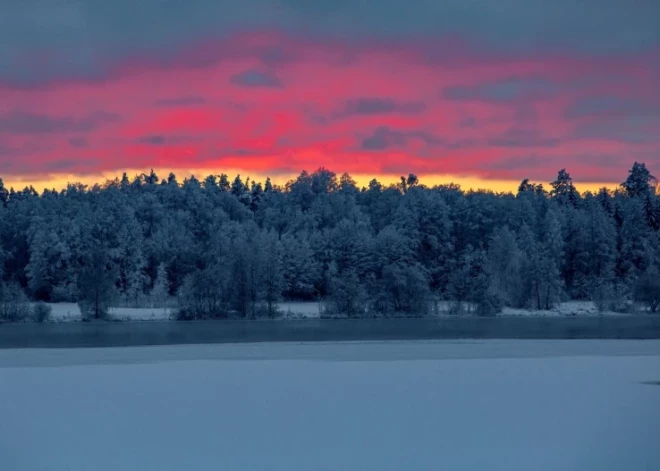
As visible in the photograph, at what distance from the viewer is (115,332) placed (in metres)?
39.7

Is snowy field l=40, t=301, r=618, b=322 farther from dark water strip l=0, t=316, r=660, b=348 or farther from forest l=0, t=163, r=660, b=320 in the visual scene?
dark water strip l=0, t=316, r=660, b=348

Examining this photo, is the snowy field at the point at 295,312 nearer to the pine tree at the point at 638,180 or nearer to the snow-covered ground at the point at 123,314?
the snow-covered ground at the point at 123,314

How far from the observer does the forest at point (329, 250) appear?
173 ft

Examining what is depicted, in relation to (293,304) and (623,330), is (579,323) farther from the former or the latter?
(293,304)

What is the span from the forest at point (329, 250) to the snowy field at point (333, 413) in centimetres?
2789

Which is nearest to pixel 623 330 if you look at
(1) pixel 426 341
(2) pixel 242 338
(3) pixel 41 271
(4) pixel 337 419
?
(1) pixel 426 341

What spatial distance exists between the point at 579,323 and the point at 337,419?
33.3 meters

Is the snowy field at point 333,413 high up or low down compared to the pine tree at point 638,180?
down

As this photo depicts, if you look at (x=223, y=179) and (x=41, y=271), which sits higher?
(x=223, y=179)

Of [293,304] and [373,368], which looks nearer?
[373,368]

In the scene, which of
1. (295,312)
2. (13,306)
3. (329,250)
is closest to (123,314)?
(13,306)

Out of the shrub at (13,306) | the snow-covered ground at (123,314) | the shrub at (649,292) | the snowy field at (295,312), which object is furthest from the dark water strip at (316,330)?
the shrub at (649,292)

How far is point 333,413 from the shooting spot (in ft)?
50.4

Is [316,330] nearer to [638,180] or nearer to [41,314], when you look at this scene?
[41,314]
